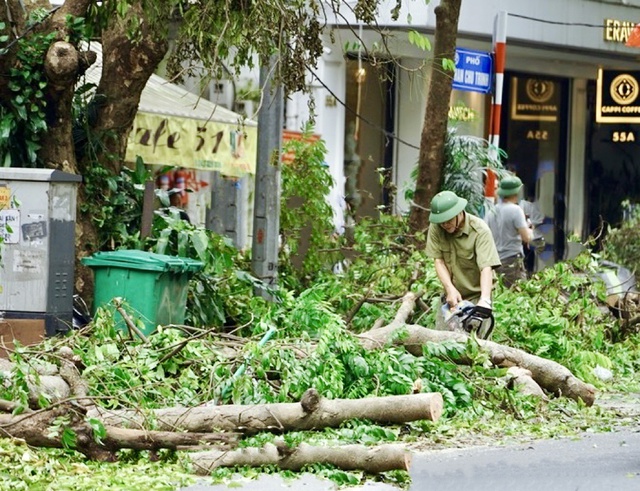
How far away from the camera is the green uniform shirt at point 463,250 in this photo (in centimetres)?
1220

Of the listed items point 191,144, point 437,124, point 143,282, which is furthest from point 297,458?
point 437,124

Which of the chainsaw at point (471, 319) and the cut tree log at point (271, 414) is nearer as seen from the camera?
the cut tree log at point (271, 414)

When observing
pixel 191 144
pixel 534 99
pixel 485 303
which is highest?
pixel 534 99

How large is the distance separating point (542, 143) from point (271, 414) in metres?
23.0

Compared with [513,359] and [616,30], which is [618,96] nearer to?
[616,30]

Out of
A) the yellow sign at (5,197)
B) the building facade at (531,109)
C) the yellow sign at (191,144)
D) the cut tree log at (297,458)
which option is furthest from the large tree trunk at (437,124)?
the cut tree log at (297,458)

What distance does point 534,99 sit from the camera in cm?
3019

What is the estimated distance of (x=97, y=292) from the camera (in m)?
12.3

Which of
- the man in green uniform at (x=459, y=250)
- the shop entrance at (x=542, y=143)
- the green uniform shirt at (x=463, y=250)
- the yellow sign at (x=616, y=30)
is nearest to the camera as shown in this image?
the man in green uniform at (x=459, y=250)

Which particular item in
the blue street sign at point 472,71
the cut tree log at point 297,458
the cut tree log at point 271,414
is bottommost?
the cut tree log at point 297,458

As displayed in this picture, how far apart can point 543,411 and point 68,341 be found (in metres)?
3.41

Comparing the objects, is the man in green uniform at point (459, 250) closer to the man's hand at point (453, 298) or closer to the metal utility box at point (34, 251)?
the man's hand at point (453, 298)

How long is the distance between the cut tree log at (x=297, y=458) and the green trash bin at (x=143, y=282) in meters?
3.95

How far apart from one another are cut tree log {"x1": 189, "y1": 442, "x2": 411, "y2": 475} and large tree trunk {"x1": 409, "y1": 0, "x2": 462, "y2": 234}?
881 cm
